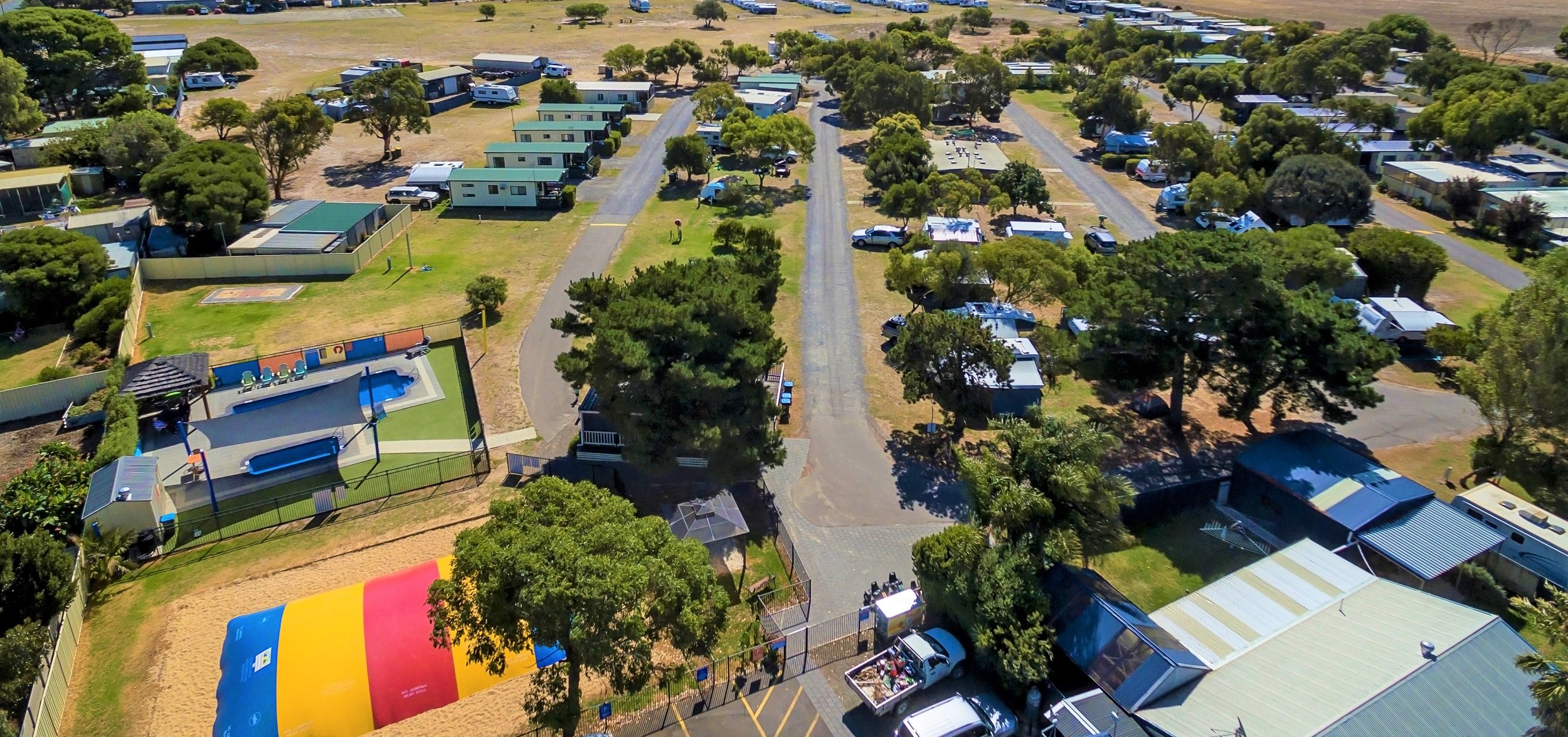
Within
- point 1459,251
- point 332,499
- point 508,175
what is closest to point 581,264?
point 508,175

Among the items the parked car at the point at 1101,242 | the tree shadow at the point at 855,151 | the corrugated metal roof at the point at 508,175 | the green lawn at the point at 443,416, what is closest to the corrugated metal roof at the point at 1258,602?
the green lawn at the point at 443,416

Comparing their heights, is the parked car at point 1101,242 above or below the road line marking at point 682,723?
above

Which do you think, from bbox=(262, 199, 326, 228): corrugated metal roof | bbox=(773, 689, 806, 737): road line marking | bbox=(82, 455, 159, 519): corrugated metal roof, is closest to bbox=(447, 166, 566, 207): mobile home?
bbox=(262, 199, 326, 228): corrugated metal roof

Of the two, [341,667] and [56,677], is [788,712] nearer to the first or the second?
[341,667]

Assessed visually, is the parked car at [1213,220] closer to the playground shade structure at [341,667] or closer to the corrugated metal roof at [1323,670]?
the corrugated metal roof at [1323,670]

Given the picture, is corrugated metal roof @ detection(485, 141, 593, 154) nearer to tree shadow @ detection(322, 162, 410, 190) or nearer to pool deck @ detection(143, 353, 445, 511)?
tree shadow @ detection(322, 162, 410, 190)
